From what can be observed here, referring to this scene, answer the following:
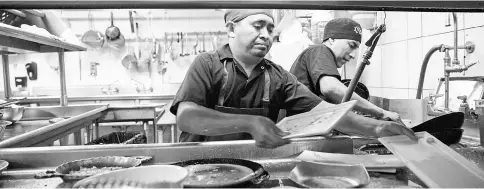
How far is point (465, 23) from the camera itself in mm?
2207

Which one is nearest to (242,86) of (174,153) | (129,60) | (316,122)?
(174,153)

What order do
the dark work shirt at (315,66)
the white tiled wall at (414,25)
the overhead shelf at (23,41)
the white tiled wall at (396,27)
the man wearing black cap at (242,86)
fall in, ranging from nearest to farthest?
the man wearing black cap at (242,86) → the overhead shelf at (23,41) → the dark work shirt at (315,66) → the white tiled wall at (414,25) → the white tiled wall at (396,27)

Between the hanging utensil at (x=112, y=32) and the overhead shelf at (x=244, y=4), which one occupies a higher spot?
the hanging utensil at (x=112, y=32)

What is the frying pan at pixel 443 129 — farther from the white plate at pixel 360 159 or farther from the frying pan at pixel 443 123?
the white plate at pixel 360 159

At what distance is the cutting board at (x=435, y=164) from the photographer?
832mm

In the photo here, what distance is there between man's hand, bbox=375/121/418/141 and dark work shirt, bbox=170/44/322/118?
1.90 ft

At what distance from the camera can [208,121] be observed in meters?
1.26

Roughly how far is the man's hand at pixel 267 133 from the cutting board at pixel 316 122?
0.03 m

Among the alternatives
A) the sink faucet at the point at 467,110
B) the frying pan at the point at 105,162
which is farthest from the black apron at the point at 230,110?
the sink faucet at the point at 467,110

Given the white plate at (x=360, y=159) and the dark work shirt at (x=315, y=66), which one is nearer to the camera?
the white plate at (x=360, y=159)

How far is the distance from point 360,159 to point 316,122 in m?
0.30

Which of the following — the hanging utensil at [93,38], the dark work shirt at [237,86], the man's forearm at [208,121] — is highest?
the hanging utensil at [93,38]

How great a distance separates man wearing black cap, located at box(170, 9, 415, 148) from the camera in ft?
4.65

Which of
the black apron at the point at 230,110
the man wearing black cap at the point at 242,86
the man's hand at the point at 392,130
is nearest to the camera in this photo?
the man's hand at the point at 392,130
